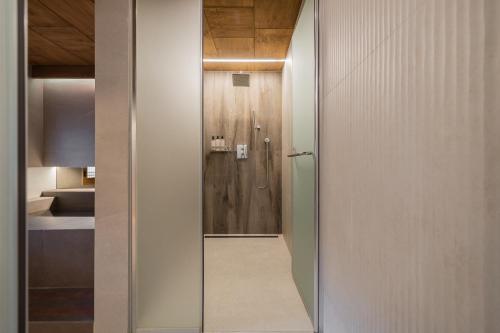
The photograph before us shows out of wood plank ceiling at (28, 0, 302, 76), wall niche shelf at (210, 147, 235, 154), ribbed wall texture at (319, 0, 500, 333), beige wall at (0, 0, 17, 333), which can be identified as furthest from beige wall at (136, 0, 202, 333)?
wall niche shelf at (210, 147, 235, 154)

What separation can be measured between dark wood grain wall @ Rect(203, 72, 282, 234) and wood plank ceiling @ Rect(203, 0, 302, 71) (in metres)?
0.67

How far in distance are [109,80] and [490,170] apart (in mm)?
1816

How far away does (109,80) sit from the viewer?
70.5 inches

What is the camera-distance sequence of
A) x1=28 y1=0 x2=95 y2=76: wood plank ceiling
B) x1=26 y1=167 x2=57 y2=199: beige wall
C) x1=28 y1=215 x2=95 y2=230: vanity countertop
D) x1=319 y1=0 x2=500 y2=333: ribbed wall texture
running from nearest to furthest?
x1=319 y1=0 x2=500 y2=333: ribbed wall texture → x1=28 y1=0 x2=95 y2=76: wood plank ceiling → x1=28 y1=215 x2=95 y2=230: vanity countertop → x1=26 y1=167 x2=57 y2=199: beige wall

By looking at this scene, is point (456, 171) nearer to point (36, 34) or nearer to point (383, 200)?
point (383, 200)

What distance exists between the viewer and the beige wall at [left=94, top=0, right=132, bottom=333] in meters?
1.79

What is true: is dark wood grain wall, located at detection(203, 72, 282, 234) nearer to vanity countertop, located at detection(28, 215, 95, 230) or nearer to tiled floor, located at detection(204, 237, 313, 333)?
tiled floor, located at detection(204, 237, 313, 333)

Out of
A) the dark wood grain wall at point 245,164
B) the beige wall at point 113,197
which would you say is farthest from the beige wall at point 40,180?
the beige wall at point 113,197

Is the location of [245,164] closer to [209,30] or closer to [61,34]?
[209,30]

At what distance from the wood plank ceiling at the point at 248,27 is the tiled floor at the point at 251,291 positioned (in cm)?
221

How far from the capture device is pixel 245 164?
4250 mm

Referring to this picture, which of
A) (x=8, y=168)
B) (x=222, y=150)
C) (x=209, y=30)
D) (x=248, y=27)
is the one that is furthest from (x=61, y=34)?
(x=8, y=168)

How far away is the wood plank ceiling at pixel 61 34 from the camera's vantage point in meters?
2.16

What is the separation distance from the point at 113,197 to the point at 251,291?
134 cm
